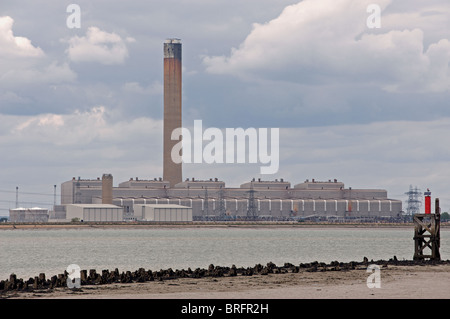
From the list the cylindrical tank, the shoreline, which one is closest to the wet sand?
the shoreline

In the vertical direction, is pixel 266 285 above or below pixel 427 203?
below

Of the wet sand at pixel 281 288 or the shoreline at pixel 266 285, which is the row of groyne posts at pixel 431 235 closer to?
the shoreline at pixel 266 285

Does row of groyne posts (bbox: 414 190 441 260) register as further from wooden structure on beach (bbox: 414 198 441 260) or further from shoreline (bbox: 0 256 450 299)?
shoreline (bbox: 0 256 450 299)

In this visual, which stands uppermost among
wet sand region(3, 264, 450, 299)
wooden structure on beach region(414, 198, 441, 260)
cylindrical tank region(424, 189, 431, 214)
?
cylindrical tank region(424, 189, 431, 214)

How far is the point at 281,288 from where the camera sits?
36031 mm

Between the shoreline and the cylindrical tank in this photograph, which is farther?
the cylindrical tank

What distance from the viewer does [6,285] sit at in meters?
37.9

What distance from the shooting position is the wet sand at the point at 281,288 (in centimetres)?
3288

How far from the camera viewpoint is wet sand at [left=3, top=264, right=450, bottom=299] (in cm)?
3288

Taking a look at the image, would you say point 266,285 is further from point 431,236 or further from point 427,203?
point 427,203

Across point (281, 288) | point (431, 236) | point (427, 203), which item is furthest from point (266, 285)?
point (427, 203)

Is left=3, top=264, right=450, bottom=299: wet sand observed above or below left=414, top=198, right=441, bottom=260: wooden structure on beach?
below
